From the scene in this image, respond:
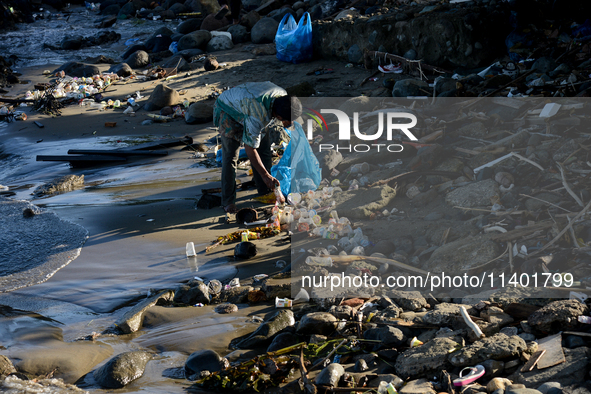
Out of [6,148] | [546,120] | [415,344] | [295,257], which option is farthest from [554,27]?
[6,148]

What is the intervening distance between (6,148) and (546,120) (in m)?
9.04

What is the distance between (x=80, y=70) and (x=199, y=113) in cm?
667

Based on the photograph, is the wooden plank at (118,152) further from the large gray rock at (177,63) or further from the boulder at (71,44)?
the boulder at (71,44)

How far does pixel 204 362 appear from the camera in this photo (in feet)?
9.02

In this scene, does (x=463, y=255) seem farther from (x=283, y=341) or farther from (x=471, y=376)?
(x=283, y=341)

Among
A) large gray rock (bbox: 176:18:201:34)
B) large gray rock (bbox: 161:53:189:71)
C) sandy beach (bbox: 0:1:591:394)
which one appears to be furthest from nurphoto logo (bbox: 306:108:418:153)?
large gray rock (bbox: 176:18:201:34)

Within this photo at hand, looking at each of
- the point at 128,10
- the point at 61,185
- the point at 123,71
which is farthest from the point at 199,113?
the point at 128,10

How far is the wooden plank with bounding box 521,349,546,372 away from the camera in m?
2.37

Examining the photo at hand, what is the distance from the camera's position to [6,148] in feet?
30.6

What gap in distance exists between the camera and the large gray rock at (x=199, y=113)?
9.04m

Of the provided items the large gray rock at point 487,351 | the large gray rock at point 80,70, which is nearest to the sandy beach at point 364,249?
the large gray rock at point 487,351

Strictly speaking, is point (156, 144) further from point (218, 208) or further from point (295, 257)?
point (295, 257)

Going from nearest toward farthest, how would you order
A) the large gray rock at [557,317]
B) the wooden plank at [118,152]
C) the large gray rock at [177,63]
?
the large gray rock at [557,317] → the wooden plank at [118,152] → the large gray rock at [177,63]

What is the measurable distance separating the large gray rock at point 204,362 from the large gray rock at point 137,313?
64cm
